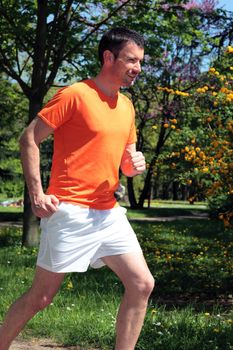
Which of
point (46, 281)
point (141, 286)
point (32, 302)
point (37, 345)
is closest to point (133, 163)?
point (141, 286)

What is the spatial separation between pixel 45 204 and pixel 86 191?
0.82 ft

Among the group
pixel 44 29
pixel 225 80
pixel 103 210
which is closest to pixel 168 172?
pixel 225 80

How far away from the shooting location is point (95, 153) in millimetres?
3219

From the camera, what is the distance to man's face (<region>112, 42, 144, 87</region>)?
332 cm

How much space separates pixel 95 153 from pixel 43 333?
6.54 ft

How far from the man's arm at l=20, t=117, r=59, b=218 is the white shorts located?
3.0 inches

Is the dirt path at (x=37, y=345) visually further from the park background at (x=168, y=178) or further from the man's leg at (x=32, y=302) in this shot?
the man's leg at (x=32, y=302)

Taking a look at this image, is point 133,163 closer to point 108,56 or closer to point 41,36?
point 108,56

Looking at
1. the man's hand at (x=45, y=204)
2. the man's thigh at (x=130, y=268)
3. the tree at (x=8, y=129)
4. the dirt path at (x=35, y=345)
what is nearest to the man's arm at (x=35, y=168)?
the man's hand at (x=45, y=204)

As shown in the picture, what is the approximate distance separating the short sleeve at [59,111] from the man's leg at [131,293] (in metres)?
0.82

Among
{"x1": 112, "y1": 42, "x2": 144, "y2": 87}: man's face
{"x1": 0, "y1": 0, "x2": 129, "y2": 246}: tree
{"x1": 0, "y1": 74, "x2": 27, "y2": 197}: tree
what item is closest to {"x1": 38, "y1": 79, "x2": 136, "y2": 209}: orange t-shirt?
{"x1": 112, "y1": 42, "x2": 144, "y2": 87}: man's face

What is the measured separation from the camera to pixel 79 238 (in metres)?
3.24

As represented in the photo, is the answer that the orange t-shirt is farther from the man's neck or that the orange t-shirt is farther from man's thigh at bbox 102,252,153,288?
man's thigh at bbox 102,252,153,288

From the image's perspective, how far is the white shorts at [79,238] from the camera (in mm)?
3215
